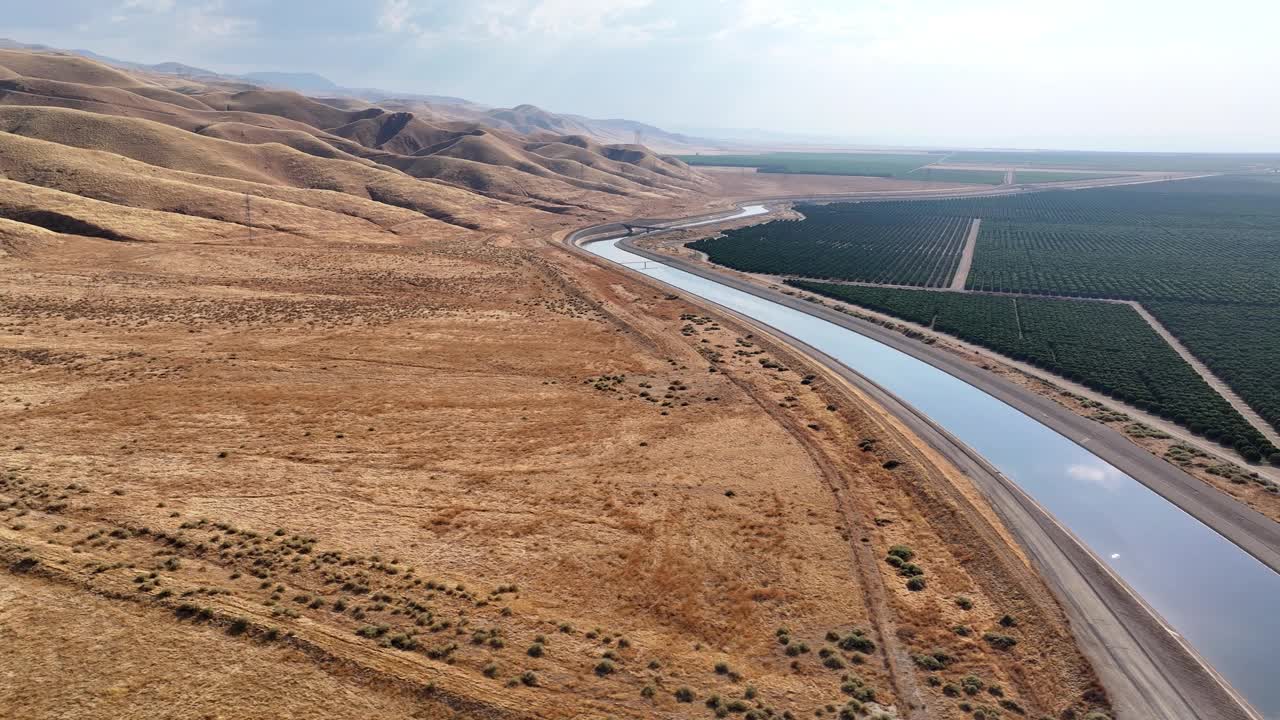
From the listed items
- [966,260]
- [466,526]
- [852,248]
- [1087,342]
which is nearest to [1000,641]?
[466,526]

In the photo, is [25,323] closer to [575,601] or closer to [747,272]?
[575,601]

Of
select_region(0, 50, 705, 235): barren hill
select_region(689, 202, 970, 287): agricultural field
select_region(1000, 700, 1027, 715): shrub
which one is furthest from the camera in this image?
select_region(0, 50, 705, 235): barren hill

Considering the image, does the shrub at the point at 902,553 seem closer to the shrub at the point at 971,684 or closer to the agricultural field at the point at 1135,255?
the shrub at the point at 971,684

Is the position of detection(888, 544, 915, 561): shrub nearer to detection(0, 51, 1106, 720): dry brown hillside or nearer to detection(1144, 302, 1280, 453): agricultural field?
detection(0, 51, 1106, 720): dry brown hillside

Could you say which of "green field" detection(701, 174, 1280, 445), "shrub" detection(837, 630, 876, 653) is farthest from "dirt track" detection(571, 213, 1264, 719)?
"green field" detection(701, 174, 1280, 445)

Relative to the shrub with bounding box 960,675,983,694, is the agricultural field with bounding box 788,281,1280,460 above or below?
above

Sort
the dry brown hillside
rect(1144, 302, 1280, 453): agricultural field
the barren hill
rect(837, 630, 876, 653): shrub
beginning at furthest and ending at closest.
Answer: the barren hill
rect(1144, 302, 1280, 453): agricultural field
rect(837, 630, 876, 653): shrub
the dry brown hillside

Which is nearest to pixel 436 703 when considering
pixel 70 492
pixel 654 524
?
pixel 654 524
